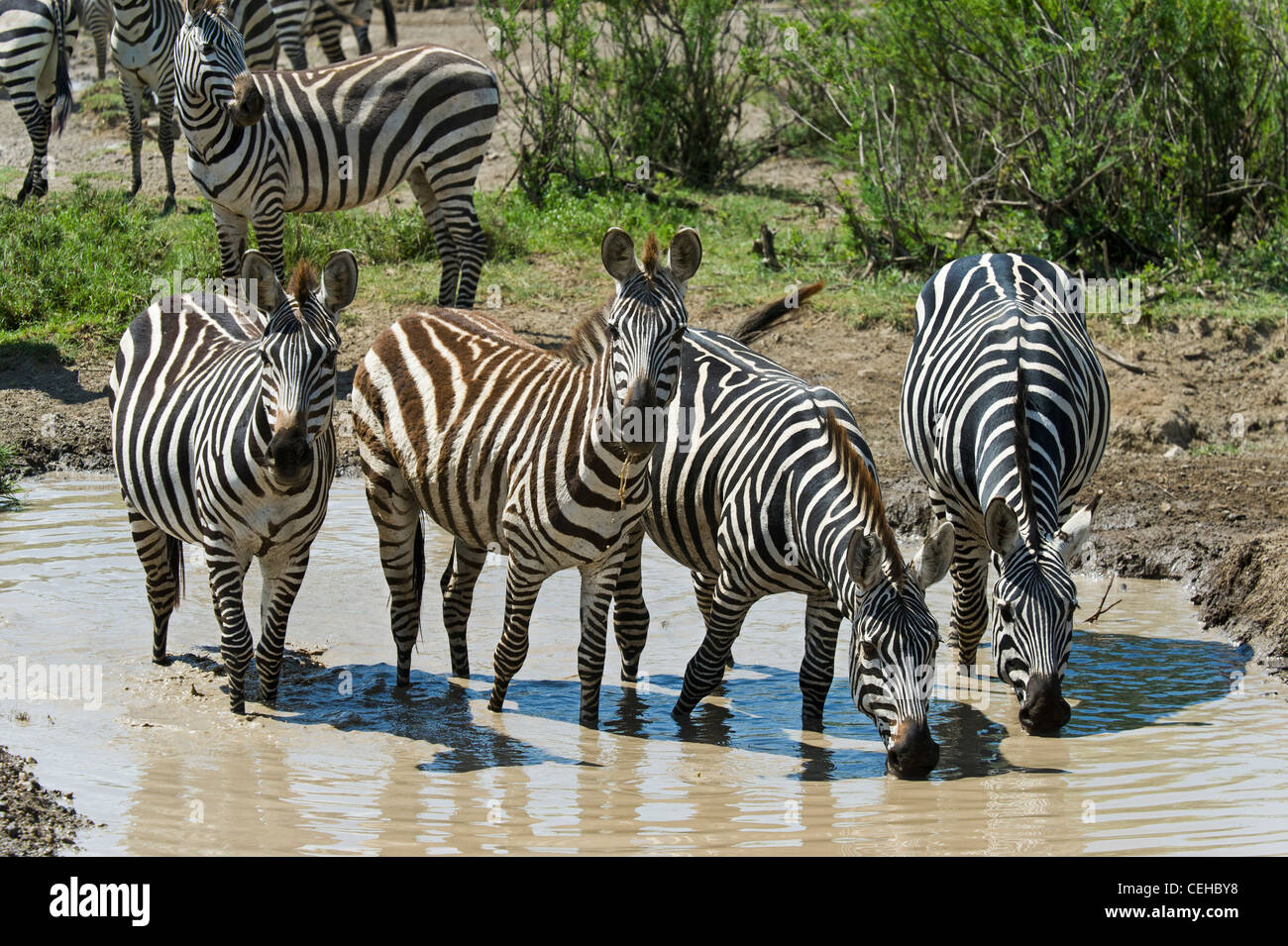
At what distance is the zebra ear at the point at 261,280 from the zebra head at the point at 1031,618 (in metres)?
2.96

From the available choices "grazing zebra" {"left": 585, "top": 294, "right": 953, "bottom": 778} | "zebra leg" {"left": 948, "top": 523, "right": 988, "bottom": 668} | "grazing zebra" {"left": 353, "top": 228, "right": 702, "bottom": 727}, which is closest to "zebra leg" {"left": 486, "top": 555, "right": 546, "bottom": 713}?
"grazing zebra" {"left": 353, "top": 228, "right": 702, "bottom": 727}

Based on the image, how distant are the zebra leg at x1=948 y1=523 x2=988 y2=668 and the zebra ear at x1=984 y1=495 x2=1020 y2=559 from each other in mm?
1058

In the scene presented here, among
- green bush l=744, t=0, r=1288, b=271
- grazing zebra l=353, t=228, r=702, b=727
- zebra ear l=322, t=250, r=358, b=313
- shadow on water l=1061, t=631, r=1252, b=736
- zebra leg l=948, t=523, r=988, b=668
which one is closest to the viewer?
grazing zebra l=353, t=228, r=702, b=727

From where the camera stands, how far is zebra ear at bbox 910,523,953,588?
5473 mm

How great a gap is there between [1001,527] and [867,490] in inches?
25.0

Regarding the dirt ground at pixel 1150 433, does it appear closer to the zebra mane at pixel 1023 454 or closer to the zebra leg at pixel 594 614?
the zebra mane at pixel 1023 454

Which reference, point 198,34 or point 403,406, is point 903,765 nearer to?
point 403,406

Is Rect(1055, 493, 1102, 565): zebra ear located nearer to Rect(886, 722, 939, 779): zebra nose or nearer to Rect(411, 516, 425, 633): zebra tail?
Rect(886, 722, 939, 779): zebra nose

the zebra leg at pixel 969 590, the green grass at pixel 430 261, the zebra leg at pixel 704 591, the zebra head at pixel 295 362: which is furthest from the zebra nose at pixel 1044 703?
the green grass at pixel 430 261

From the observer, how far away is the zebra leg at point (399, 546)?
22.4ft

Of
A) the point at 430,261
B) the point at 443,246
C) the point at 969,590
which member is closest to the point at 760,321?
the point at 969,590

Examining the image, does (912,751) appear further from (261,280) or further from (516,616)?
(261,280)

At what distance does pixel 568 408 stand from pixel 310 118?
18.8 ft

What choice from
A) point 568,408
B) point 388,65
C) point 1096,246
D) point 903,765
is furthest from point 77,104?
point 903,765
